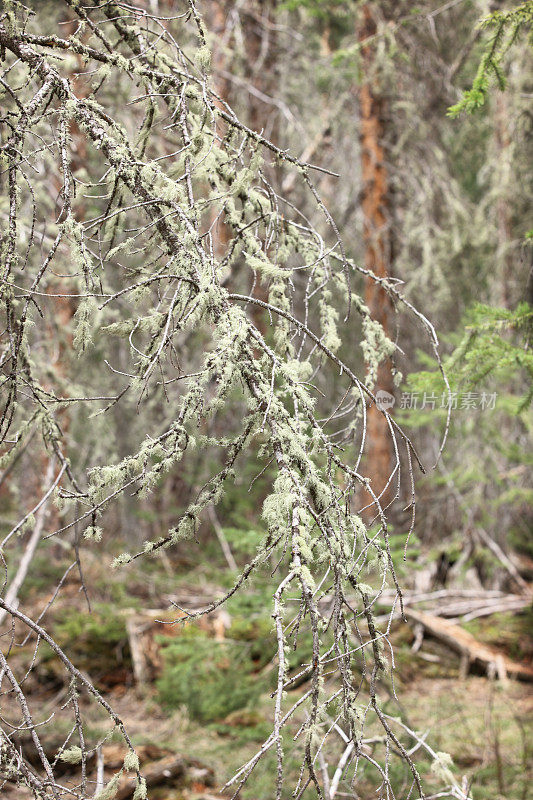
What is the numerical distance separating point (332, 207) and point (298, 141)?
134cm

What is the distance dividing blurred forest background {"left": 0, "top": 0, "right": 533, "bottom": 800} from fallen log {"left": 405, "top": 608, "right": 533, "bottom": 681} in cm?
3

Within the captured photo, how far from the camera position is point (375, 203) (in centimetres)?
716

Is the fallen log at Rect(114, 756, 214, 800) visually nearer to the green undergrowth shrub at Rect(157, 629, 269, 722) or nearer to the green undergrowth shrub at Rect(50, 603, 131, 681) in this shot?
the green undergrowth shrub at Rect(157, 629, 269, 722)

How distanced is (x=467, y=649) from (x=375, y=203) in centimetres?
463

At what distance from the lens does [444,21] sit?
7582 millimetres

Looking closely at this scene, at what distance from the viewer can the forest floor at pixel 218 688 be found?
4008 millimetres

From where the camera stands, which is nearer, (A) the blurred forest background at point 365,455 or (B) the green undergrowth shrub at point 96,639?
(A) the blurred forest background at point 365,455

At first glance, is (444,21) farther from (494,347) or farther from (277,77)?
(494,347)

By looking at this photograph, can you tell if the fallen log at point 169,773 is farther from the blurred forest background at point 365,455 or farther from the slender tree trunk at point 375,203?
the slender tree trunk at point 375,203

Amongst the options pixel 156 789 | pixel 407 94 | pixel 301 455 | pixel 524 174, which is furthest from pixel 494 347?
pixel 524 174

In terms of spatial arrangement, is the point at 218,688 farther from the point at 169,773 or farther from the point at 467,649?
the point at 467,649

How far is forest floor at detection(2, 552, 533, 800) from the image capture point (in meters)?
4.01

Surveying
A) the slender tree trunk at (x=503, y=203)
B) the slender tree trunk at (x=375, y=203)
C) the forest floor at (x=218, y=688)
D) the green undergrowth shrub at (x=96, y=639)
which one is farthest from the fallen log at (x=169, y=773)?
the slender tree trunk at (x=503, y=203)

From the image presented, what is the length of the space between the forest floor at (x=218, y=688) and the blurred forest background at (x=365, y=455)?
2cm
